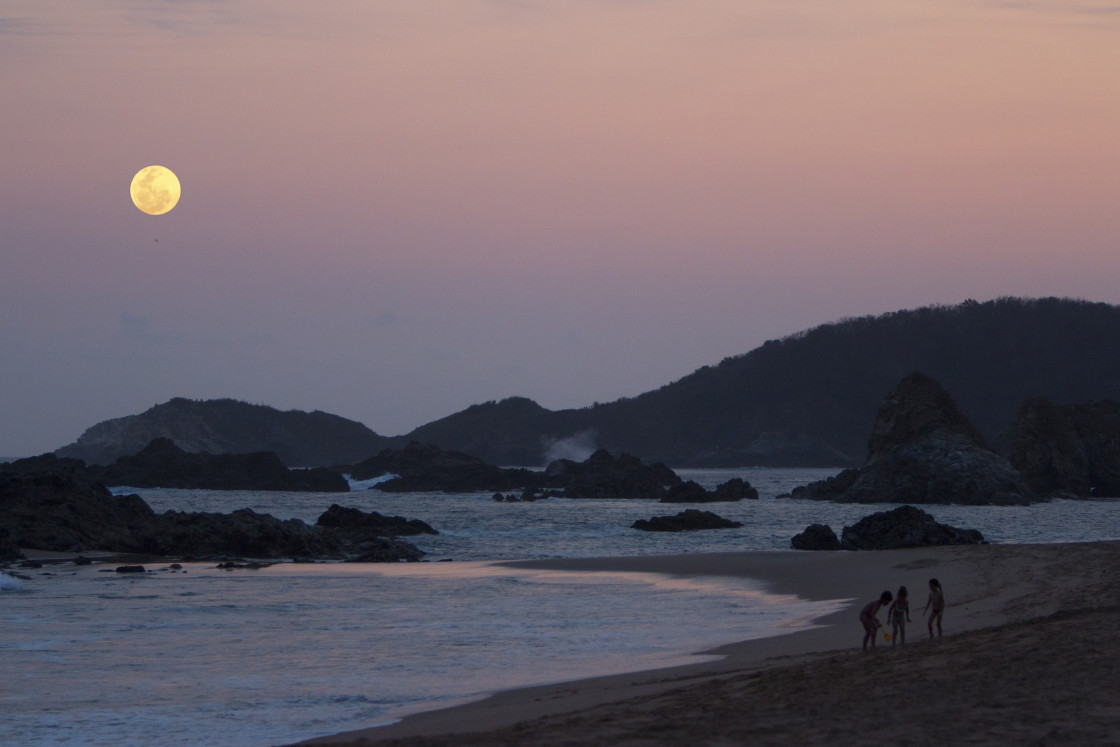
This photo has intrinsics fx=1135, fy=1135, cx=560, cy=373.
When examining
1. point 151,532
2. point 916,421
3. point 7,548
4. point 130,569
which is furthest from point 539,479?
point 130,569

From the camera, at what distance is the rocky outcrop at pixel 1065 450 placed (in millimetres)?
84812

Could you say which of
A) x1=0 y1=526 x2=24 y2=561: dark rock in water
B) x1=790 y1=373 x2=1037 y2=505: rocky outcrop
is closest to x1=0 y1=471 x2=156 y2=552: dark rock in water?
x1=0 y1=526 x2=24 y2=561: dark rock in water

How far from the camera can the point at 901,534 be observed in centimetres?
3822

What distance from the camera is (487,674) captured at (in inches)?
619

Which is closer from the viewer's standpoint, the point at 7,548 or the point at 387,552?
the point at 7,548

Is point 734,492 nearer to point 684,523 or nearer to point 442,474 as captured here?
point 684,523

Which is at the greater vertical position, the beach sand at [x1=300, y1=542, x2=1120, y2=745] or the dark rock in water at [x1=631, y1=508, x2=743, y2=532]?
the dark rock in water at [x1=631, y1=508, x2=743, y2=532]

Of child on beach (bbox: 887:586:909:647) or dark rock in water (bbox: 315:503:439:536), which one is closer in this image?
child on beach (bbox: 887:586:909:647)

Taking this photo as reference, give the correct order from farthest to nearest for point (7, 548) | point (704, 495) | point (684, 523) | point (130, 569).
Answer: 1. point (704, 495)
2. point (684, 523)
3. point (7, 548)
4. point (130, 569)

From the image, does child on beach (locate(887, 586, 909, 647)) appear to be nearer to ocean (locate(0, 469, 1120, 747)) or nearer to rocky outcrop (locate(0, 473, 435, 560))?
ocean (locate(0, 469, 1120, 747))

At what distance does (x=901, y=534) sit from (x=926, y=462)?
132ft

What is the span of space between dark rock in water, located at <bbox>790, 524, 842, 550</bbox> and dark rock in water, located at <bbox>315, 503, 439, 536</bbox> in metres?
16.8

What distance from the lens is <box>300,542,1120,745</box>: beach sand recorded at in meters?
9.19

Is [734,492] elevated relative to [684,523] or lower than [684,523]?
elevated
